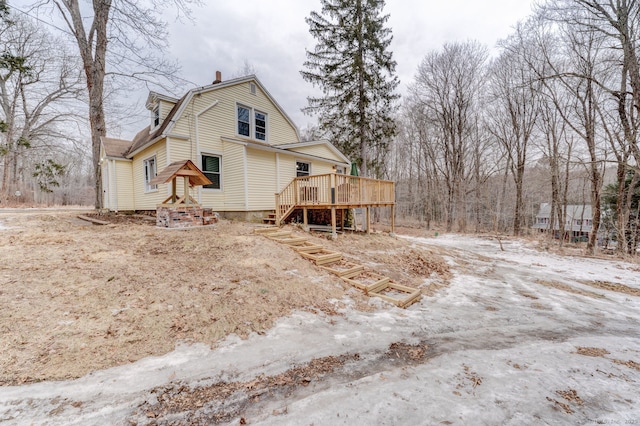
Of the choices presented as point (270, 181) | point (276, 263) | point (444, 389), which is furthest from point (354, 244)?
point (444, 389)

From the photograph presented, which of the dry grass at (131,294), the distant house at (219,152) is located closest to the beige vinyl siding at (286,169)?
the distant house at (219,152)

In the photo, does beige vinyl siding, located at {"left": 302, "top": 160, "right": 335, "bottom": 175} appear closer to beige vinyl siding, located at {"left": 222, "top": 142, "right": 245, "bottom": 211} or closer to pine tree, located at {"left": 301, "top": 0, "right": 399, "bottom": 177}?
pine tree, located at {"left": 301, "top": 0, "right": 399, "bottom": 177}

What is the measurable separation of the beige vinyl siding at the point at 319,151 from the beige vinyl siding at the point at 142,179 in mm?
5552

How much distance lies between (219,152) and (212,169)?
805 millimetres

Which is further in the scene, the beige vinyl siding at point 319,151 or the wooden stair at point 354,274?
the beige vinyl siding at point 319,151

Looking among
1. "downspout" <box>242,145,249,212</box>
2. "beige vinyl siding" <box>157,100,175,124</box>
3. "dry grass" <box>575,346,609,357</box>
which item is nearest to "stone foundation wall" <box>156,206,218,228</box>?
"downspout" <box>242,145,249,212</box>

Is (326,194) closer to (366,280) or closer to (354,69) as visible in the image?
(366,280)

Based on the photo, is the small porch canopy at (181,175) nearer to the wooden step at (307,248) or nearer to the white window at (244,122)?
the wooden step at (307,248)

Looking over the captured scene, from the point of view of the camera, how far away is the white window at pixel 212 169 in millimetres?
10416

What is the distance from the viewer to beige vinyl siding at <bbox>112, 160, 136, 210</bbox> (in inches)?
481

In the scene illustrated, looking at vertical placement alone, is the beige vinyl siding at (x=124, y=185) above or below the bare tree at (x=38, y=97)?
below

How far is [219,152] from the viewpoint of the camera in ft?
35.2

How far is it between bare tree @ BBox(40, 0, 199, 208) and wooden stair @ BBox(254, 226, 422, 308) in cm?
904

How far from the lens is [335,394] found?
223 cm
